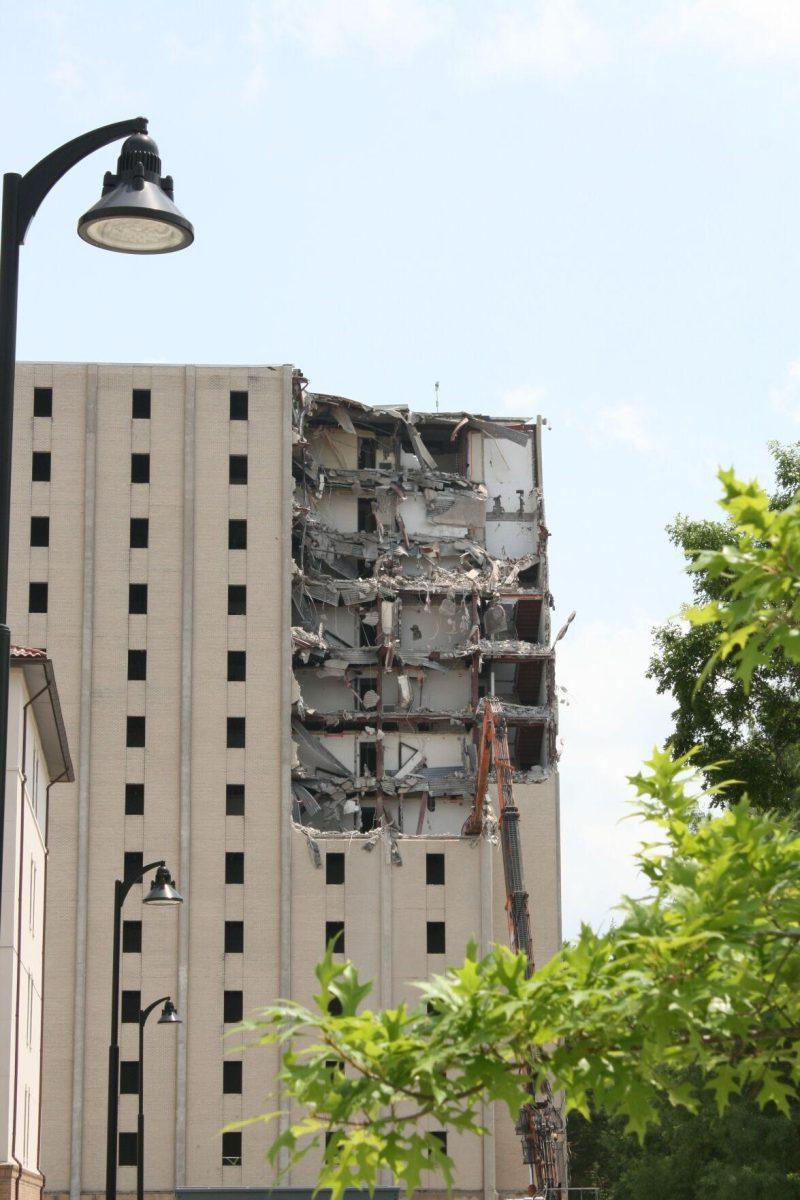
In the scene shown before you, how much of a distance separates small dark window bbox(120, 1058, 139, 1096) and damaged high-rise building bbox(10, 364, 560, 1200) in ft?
0.54

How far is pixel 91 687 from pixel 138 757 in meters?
3.43

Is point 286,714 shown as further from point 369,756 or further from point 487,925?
point 487,925

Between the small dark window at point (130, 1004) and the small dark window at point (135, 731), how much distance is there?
980cm

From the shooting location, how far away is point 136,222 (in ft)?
41.9

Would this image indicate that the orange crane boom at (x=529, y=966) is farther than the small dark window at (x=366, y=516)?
No

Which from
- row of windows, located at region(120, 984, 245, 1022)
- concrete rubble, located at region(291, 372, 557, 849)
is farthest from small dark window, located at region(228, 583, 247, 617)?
row of windows, located at region(120, 984, 245, 1022)

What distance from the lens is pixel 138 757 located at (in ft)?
249

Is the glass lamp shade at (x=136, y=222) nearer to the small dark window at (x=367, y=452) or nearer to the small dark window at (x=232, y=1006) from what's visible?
the small dark window at (x=232, y=1006)

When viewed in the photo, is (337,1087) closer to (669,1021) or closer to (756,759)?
(669,1021)

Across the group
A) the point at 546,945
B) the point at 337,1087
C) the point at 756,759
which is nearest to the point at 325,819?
the point at 546,945

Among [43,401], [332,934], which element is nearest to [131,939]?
[332,934]

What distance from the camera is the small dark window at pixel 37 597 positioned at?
77.5 meters

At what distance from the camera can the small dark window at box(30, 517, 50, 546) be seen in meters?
78.4

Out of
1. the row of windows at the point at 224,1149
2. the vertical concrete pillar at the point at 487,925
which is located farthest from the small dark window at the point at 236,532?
the row of windows at the point at 224,1149
